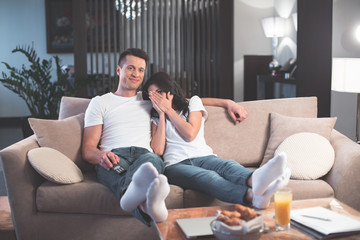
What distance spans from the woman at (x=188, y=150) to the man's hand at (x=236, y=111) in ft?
0.59

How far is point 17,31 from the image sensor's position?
8.02 metres

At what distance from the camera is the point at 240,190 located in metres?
2.03

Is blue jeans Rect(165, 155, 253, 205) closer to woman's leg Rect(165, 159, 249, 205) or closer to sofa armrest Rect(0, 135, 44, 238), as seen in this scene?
woman's leg Rect(165, 159, 249, 205)

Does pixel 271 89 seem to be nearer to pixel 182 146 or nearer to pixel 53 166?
pixel 182 146

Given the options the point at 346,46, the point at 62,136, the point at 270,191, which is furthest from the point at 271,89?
the point at 270,191

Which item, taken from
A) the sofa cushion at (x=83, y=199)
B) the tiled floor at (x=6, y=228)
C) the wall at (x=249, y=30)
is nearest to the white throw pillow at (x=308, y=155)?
the sofa cushion at (x=83, y=199)

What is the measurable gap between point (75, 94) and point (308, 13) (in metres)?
2.66

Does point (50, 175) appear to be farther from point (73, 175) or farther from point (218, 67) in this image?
point (218, 67)

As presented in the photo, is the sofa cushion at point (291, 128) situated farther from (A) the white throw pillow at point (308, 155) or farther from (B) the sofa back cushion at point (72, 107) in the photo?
(B) the sofa back cushion at point (72, 107)

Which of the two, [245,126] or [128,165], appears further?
[245,126]

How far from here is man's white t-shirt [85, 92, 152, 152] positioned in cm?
258

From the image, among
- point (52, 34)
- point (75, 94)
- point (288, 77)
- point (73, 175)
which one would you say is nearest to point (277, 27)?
point (288, 77)

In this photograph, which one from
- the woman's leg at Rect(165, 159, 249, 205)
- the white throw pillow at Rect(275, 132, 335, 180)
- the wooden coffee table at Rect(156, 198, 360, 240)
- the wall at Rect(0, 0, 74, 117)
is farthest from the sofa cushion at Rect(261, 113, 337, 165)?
the wall at Rect(0, 0, 74, 117)

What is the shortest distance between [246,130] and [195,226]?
1290 mm
